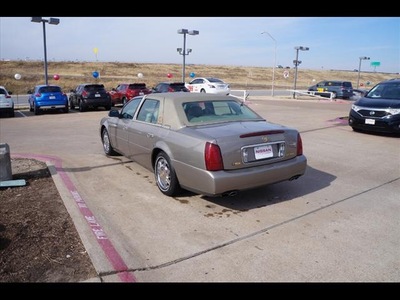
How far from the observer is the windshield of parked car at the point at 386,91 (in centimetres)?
Answer: 1030

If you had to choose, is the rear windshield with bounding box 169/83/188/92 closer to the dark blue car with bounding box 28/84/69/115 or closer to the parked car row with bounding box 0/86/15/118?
the dark blue car with bounding box 28/84/69/115

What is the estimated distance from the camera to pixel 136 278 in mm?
2938

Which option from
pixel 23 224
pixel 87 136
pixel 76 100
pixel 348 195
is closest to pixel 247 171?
pixel 348 195

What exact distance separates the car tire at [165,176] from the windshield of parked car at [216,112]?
2.29 feet

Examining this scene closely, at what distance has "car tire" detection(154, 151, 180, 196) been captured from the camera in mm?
4734

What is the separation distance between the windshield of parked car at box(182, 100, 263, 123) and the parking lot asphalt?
1143mm

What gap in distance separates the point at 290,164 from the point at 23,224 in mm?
3458

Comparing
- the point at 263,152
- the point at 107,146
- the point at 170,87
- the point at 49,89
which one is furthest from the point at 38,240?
the point at 170,87

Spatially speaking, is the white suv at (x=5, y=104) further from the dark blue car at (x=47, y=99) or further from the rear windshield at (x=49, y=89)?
the rear windshield at (x=49, y=89)

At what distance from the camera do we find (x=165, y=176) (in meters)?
4.98

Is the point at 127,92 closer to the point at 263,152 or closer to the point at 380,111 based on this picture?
the point at 380,111

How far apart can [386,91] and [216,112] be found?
7927 millimetres

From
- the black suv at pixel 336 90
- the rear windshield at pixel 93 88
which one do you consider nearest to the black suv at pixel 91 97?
the rear windshield at pixel 93 88
